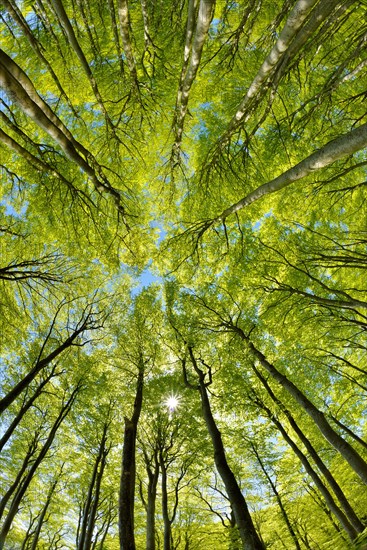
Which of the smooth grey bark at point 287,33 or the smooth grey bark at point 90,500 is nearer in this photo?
the smooth grey bark at point 287,33

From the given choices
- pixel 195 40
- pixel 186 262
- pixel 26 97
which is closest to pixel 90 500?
pixel 186 262

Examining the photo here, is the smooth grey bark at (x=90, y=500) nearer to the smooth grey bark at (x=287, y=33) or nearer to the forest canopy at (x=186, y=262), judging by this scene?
the forest canopy at (x=186, y=262)

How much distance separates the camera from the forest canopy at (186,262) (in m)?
3.54

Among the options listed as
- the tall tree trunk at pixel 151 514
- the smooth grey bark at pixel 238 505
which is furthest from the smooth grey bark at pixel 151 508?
the smooth grey bark at pixel 238 505

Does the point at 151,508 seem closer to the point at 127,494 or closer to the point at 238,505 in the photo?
the point at 127,494

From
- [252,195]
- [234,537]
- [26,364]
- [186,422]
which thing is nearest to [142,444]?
[186,422]

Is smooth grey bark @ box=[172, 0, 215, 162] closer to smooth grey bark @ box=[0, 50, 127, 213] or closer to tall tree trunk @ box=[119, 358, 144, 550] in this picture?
smooth grey bark @ box=[0, 50, 127, 213]

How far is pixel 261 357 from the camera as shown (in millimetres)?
8594

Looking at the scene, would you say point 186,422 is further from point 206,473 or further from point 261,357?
point 261,357

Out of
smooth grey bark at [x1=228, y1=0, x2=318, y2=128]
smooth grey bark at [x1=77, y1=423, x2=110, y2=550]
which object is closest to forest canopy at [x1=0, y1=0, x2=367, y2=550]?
smooth grey bark at [x1=228, y1=0, x2=318, y2=128]

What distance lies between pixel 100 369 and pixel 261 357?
27.6ft

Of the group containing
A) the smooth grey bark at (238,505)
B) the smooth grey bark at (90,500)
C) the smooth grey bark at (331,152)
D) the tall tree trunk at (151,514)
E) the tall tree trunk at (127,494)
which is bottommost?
the smooth grey bark at (331,152)

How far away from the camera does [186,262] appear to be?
529cm

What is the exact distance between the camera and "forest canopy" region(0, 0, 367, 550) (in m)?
3.54
